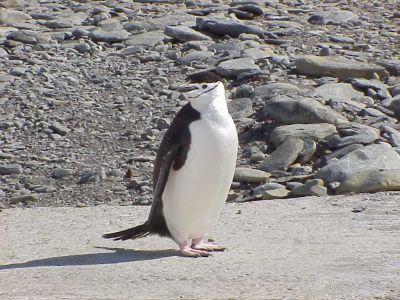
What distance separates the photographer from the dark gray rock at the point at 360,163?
8.51 meters

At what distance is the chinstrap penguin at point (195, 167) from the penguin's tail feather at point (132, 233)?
2.3 inches

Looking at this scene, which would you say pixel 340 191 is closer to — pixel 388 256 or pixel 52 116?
pixel 388 256

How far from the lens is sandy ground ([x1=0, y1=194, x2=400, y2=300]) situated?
5.78m

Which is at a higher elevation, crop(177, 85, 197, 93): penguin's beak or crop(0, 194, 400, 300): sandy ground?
crop(177, 85, 197, 93): penguin's beak

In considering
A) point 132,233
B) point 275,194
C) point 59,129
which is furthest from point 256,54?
point 132,233

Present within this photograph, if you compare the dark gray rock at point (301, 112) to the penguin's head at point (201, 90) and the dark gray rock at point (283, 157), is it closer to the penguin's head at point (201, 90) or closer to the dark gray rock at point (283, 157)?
the dark gray rock at point (283, 157)

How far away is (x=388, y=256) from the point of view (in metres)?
6.41

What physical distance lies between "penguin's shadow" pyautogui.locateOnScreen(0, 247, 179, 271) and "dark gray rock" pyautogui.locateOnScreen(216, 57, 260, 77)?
16.1 ft

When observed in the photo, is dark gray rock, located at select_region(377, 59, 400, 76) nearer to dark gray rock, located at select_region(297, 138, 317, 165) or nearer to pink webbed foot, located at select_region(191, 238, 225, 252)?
dark gray rock, located at select_region(297, 138, 317, 165)

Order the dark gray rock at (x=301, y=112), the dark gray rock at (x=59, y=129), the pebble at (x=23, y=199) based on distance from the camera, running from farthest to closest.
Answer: the dark gray rock at (x=59, y=129) < the dark gray rock at (x=301, y=112) < the pebble at (x=23, y=199)

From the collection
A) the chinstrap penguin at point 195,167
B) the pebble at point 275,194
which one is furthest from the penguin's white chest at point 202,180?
the pebble at point 275,194

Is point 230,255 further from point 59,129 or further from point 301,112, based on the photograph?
point 59,129

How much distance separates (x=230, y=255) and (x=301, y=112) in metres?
3.51

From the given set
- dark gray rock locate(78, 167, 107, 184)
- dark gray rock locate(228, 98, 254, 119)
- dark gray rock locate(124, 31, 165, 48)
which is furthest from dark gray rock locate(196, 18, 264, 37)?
dark gray rock locate(78, 167, 107, 184)
